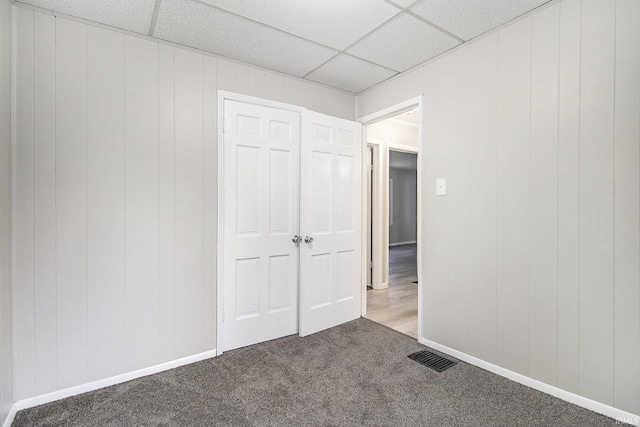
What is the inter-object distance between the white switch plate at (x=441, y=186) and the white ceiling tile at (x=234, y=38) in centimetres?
146

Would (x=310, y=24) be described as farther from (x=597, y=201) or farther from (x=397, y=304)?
(x=397, y=304)

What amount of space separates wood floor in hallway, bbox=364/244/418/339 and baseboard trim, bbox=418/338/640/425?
1.71ft

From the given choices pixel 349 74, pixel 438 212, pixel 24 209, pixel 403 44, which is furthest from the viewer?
pixel 349 74

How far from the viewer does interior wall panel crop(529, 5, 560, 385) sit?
1982 mm

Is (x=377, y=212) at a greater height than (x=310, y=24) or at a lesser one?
lesser

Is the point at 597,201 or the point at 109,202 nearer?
the point at 597,201

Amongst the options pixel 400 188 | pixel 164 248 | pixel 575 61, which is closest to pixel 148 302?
pixel 164 248

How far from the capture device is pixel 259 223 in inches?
111

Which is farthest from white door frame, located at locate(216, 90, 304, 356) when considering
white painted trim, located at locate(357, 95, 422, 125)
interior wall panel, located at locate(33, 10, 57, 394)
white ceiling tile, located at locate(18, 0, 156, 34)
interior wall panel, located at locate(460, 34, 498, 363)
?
interior wall panel, located at locate(460, 34, 498, 363)

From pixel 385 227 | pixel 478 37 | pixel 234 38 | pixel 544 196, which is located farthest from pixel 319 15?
pixel 385 227

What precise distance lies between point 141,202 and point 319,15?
1.87 metres

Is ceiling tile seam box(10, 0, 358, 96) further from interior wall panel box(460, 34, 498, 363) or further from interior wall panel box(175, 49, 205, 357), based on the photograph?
interior wall panel box(460, 34, 498, 363)

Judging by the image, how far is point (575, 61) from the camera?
190 centimetres

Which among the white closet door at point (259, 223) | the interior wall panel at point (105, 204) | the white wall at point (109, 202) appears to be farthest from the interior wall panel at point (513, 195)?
the interior wall panel at point (105, 204)
